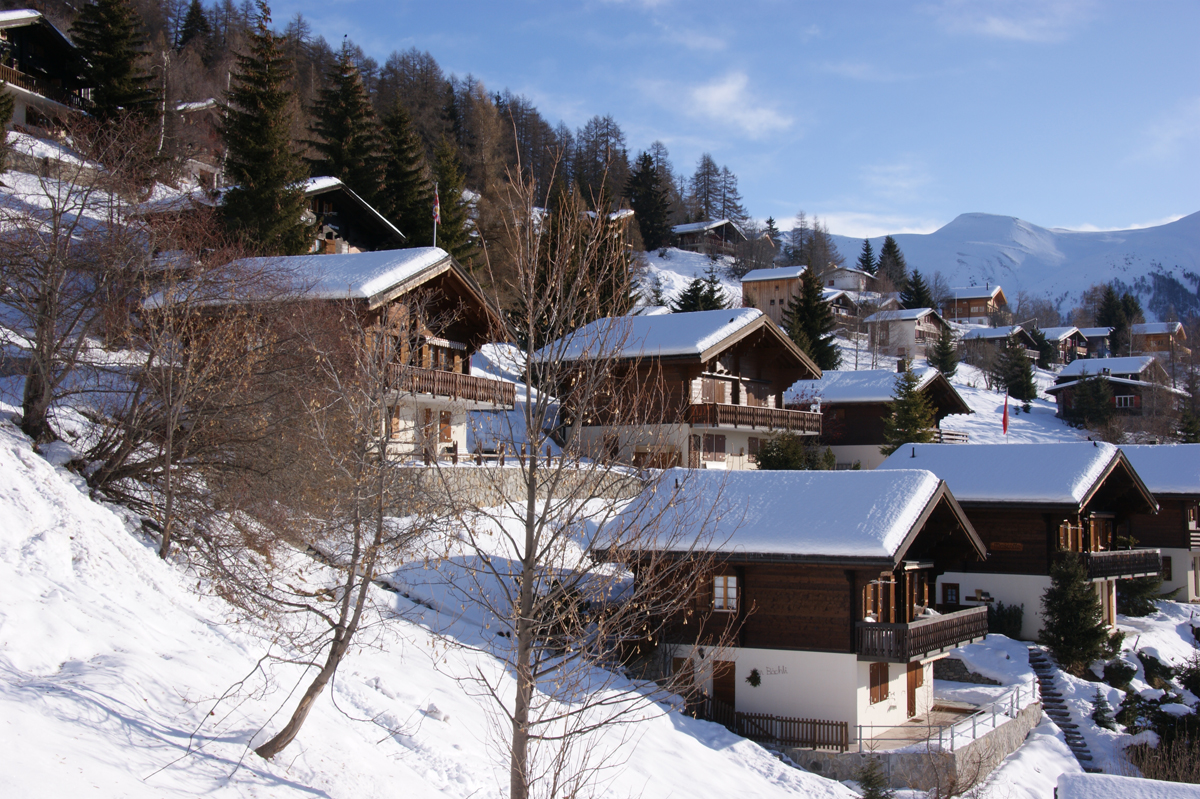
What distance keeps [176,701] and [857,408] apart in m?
45.0

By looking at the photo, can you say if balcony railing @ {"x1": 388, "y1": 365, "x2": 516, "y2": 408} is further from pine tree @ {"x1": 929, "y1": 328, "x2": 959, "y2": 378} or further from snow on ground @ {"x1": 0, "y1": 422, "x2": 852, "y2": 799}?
pine tree @ {"x1": 929, "y1": 328, "x2": 959, "y2": 378}

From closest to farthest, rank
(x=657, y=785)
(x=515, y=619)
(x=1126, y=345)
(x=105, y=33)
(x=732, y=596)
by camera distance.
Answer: (x=515, y=619) < (x=657, y=785) < (x=732, y=596) < (x=105, y=33) < (x=1126, y=345)

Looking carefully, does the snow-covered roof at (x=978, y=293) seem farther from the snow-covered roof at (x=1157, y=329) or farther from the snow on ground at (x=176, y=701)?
the snow on ground at (x=176, y=701)

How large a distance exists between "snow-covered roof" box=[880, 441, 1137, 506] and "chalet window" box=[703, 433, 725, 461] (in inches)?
324

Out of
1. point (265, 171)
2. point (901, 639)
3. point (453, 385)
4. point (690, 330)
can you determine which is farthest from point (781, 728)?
point (265, 171)

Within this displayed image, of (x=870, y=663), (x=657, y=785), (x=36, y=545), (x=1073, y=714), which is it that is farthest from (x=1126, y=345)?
(x=36, y=545)

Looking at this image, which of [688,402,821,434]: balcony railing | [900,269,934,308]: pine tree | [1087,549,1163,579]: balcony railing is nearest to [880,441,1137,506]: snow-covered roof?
[1087,549,1163,579]: balcony railing

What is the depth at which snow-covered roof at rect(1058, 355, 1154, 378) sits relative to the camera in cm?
8106

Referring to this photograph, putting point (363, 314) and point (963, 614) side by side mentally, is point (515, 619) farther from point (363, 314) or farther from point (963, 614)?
point (963, 614)

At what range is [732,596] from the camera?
22562mm

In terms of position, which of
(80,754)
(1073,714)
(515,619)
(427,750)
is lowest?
(1073,714)

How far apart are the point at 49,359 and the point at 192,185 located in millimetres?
39207

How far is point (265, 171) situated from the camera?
118ft

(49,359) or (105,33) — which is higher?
(105,33)
